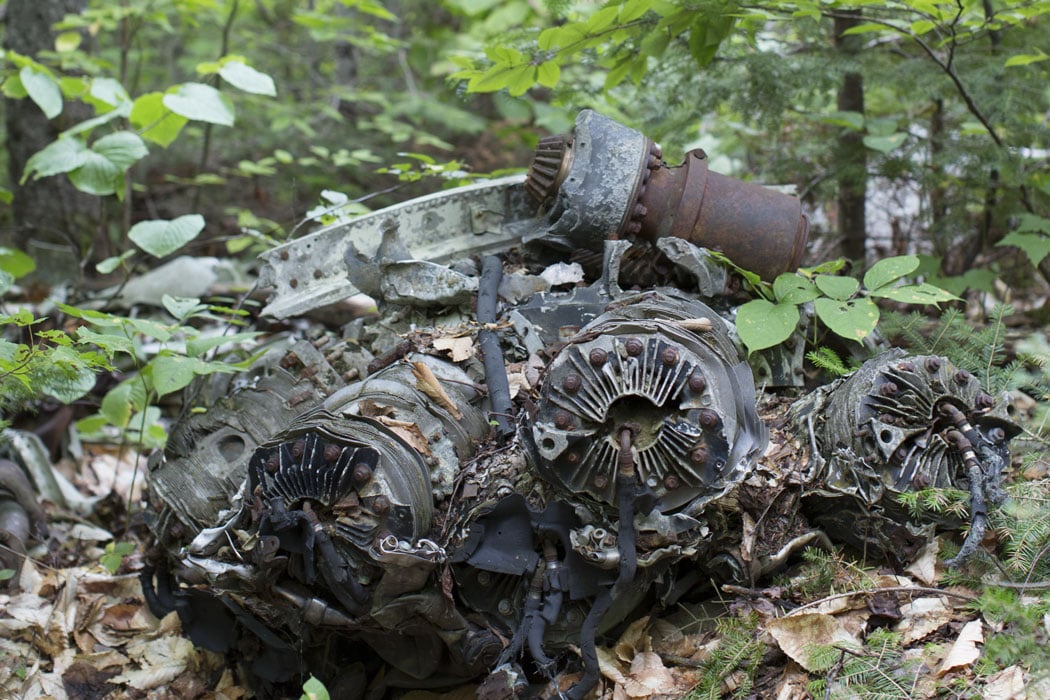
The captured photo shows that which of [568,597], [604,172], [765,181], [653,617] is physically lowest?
[653,617]

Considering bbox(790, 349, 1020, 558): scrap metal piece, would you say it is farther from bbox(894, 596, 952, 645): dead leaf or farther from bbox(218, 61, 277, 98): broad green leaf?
bbox(218, 61, 277, 98): broad green leaf

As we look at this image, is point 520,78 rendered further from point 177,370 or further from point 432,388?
point 177,370

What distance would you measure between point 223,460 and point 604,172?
1.77 meters

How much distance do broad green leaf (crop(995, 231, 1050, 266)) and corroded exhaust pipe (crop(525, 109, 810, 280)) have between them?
1.13m

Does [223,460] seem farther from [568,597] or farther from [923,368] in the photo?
[923,368]

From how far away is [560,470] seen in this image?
2688mm

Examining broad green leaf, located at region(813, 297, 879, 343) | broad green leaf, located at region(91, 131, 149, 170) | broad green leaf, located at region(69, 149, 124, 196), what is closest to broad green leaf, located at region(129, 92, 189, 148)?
broad green leaf, located at region(91, 131, 149, 170)

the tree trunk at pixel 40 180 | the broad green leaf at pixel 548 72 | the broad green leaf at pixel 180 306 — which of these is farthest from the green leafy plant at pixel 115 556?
the tree trunk at pixel 40 180

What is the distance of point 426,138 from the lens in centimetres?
632

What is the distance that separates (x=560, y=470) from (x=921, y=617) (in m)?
1.14

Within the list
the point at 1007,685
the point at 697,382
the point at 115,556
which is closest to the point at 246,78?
the point at 115,556

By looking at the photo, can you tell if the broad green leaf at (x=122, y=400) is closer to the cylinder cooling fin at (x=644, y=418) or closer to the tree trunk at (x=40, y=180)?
the cylinder cooling fin at (x=644, y=418)

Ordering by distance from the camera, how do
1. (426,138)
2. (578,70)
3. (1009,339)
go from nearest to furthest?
(1009,339), (426,138), (578,70)

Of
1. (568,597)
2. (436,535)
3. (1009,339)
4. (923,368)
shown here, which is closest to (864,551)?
(923,368)
